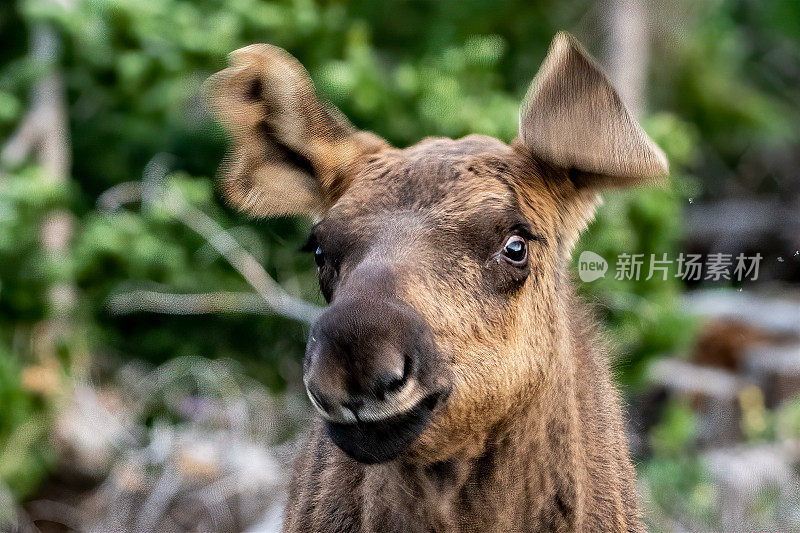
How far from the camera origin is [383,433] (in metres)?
2.26

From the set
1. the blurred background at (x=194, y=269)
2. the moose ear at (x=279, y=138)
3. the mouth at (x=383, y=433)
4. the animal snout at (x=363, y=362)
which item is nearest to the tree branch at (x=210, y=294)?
the blurred background at (x=194, y=269)

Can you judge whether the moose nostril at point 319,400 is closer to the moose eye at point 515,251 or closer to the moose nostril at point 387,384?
the moose nostril at point 387,384

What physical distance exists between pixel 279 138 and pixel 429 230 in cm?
94

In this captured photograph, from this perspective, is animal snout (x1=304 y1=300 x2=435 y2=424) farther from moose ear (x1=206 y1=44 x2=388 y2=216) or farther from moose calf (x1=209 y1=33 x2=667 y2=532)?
moose ear (x1=206 y1=44 x2=388 y2=216)

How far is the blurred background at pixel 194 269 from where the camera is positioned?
646 cm

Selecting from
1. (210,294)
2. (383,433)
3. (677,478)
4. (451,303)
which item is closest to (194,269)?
(210,294)

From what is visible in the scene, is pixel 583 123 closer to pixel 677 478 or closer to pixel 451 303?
pixel 451 303

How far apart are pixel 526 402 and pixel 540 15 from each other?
680 centimetres

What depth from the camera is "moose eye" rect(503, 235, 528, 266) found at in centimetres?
268

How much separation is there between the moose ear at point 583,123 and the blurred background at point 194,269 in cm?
319

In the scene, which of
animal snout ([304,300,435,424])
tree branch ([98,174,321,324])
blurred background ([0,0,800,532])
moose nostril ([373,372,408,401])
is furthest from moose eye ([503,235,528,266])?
tree branch ([98,174,321,324])

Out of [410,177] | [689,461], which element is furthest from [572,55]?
[689,461]

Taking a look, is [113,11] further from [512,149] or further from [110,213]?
[512,149]

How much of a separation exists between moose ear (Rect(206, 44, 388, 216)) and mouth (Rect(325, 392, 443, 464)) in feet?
3.65
